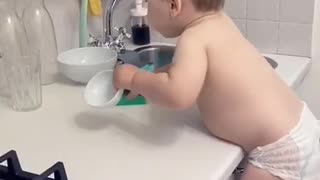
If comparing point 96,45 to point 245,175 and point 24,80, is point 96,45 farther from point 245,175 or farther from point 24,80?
point 245,175

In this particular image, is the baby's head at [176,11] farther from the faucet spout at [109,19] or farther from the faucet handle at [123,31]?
the faucet handle at [123,31]

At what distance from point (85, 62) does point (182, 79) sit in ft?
1.66

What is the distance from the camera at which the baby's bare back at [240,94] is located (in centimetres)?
104

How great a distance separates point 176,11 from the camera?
1069mm

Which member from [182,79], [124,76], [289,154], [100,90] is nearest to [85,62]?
[100,90]

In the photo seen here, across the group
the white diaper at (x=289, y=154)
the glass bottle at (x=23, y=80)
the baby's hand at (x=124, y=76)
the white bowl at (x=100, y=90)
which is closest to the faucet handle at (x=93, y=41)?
the glass bottle at (x=23, y=80)

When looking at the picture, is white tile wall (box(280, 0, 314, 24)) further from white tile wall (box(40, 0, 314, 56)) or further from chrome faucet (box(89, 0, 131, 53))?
chrome faucet (box(89, 0, 131, 53))

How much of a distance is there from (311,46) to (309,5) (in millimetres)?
119

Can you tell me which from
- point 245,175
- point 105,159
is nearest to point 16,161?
point 105,159

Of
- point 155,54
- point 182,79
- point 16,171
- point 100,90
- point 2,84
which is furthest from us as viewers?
point 155,54

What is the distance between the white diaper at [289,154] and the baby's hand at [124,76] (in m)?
0.28

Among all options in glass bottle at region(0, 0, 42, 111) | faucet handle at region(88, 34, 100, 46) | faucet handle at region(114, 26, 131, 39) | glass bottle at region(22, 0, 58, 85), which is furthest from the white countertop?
faucet handle at region(114, 26, 131, 39)

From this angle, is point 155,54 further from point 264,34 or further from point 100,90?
point 100,90

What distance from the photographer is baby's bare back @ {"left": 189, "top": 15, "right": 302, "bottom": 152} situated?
104 cm
